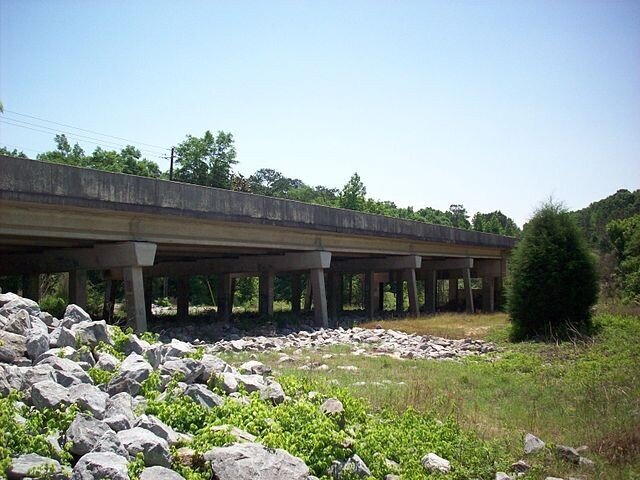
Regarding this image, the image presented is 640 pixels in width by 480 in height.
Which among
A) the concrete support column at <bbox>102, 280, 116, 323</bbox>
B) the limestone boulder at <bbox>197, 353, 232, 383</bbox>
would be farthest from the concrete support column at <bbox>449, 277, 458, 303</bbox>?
the limestone boulder at <bbox>197, 353, 232, 383</bbox>

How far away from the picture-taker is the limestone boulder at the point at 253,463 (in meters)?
6.07

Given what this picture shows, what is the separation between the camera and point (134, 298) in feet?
64.8

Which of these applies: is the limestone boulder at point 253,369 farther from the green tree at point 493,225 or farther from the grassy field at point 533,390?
the green tree at point 493,225

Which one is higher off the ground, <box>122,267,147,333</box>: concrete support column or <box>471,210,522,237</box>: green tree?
<box>471,210,522,237</box>: green tree

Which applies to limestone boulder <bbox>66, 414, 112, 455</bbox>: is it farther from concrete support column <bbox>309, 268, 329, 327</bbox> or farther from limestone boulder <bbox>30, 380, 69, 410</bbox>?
concrete support column <bbox>309, 268, 329, 327</bbox>

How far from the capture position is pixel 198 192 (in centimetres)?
2109

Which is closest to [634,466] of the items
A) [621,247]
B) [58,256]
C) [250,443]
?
[250,443]

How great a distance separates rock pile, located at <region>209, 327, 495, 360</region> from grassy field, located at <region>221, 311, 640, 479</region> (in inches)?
40.8

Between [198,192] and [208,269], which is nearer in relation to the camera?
[198,192]

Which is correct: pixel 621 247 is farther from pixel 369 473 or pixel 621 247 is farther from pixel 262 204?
pixel 369 473

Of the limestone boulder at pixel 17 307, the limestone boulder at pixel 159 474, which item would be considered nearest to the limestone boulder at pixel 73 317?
the limestone boulder at pixel 17 307

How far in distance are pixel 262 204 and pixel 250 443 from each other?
17.7 metres

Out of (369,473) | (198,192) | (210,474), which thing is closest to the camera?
(210,474)

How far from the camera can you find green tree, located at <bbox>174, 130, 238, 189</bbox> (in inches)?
2241
